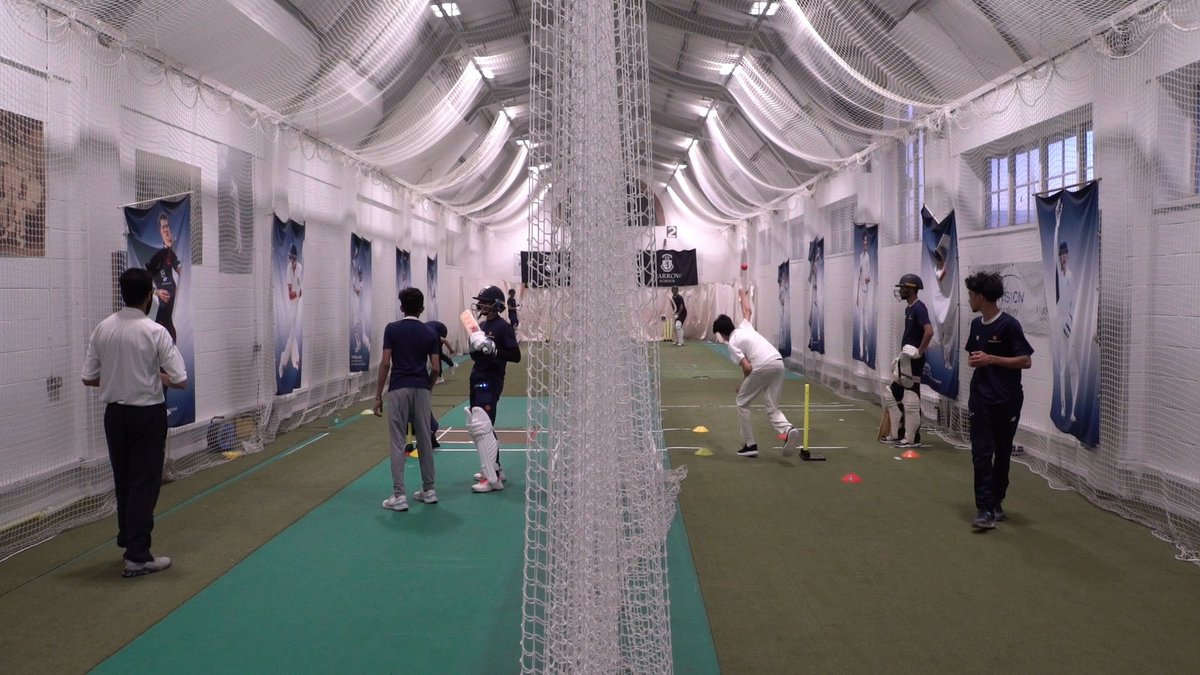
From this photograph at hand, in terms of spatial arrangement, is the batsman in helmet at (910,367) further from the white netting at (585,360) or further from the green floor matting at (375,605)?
the white netting at (585,360)

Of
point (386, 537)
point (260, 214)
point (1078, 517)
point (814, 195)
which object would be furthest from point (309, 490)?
point (814, 195)

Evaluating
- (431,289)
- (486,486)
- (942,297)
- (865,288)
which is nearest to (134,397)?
(486,486)

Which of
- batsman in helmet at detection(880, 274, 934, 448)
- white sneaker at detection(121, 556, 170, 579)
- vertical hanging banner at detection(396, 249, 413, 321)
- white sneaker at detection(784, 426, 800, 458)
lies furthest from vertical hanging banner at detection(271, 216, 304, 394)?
batsman in helmet at detection(880, 274, 934, 448)

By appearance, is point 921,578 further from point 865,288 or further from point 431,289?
point 431,289

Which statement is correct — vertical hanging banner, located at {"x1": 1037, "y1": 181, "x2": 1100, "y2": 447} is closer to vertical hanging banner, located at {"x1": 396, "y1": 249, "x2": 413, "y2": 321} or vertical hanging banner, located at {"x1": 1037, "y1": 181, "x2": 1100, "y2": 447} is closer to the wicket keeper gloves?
the wicket keeper gloves

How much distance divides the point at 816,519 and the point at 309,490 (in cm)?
361

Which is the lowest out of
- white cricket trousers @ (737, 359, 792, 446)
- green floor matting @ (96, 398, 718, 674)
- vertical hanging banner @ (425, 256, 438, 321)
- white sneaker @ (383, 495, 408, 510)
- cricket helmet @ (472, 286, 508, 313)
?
green floor matting @ (96, 398, 718, 674)

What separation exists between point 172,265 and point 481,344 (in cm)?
246

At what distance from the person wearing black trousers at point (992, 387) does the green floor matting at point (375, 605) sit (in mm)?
1875

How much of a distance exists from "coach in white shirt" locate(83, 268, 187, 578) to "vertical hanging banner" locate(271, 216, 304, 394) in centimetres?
383

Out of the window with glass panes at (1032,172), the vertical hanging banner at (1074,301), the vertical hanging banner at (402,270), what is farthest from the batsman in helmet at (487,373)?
the vertical hanging banner at (402,270)

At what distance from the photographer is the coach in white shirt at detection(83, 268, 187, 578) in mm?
4047

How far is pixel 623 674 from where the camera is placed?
2.91 metres

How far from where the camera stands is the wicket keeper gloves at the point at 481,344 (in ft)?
18.7
